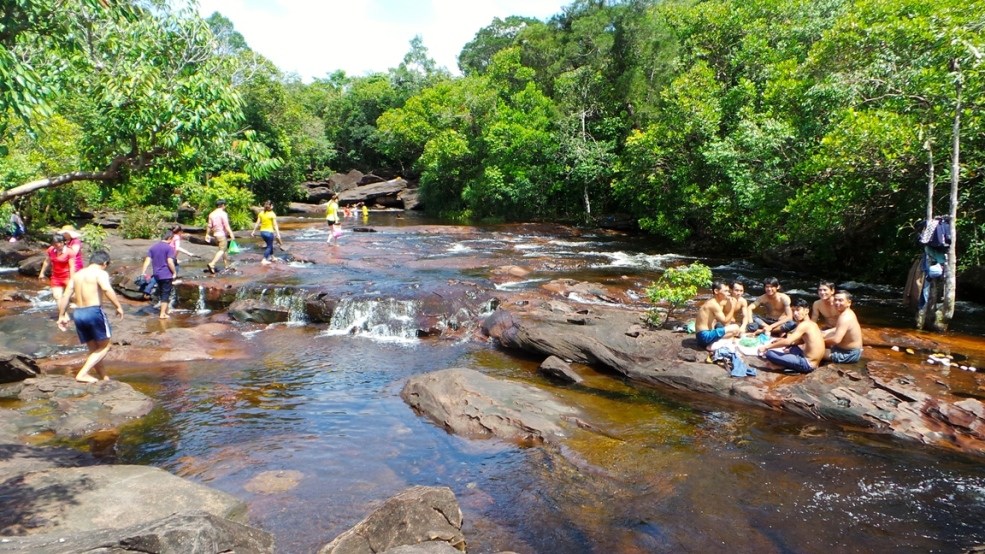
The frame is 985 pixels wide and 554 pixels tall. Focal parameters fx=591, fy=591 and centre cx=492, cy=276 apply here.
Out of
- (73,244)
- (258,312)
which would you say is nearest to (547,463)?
(258,312)

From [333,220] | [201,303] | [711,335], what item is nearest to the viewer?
[711,335]

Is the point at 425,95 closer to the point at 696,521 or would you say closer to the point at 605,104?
the point at 605,104

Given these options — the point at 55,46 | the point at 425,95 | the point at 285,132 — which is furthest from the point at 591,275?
the point at 425,95

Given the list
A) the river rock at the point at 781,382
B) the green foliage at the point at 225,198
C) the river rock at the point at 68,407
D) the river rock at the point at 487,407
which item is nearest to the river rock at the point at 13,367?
the river rock at the point at 68,407

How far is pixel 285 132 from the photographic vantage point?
3381cm

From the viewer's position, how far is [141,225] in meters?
21.3

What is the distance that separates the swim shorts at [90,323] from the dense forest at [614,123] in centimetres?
168

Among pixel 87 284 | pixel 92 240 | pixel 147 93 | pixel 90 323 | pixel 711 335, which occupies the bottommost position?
pixel 711 335

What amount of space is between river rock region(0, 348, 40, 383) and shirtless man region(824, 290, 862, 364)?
12.1 metres

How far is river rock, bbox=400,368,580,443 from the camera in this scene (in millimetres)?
7500

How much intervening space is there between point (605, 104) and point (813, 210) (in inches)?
724

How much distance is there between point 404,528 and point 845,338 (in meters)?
7.37

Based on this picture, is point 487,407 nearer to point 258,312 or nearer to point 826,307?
point 826,307

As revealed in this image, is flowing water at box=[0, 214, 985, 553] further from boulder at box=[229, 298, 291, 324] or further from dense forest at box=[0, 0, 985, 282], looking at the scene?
dense forest at box=[0, 0, 985, 282]
